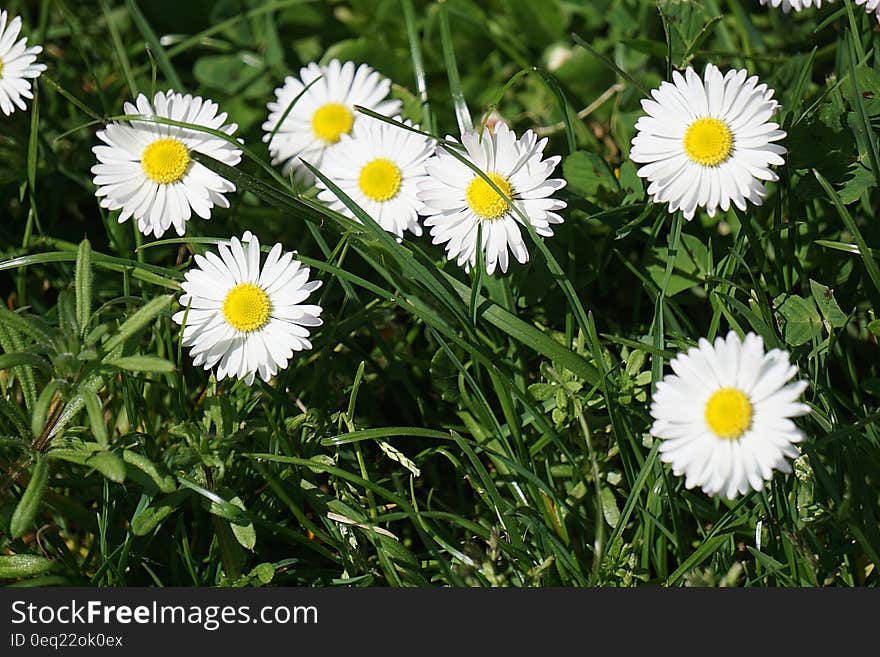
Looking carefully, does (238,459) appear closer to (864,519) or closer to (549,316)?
(549,316)

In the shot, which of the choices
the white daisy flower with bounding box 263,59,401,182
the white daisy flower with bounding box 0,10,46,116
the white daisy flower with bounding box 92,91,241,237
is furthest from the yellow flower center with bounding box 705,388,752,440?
the white daisy flower with bounding box 0,10,46,116

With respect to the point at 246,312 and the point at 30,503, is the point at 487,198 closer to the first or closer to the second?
the point at 246,312

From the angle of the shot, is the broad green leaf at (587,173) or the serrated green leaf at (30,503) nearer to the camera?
the serrated green leaf at (30,503)

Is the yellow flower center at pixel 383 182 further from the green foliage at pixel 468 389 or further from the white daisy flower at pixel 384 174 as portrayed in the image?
the green foliage at pixel 468 389

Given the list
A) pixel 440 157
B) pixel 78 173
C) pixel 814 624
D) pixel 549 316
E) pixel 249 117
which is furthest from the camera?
pixel 249 117

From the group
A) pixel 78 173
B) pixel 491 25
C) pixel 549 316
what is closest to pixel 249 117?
pixel 78 173

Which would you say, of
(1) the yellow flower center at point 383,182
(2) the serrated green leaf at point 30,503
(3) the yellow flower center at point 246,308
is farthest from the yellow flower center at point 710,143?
(2) the serrated green leaf at point 30,503
